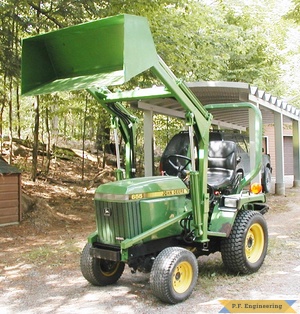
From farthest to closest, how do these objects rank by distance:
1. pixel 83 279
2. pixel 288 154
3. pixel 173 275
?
pixel 288 154 < pixel 83 279 < pixel 173 275

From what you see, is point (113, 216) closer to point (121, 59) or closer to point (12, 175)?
point (121, 59)

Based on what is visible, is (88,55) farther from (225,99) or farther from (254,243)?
(225,99)

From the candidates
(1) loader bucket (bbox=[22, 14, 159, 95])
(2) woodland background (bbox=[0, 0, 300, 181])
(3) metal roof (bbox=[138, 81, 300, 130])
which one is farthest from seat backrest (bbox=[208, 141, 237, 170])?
(3) metal roof (bbox=[138, 81, 300, 130])

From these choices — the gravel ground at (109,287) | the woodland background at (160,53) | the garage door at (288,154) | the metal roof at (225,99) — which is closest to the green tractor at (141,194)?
the gravel ground at (109,287)

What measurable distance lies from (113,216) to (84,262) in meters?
0.76

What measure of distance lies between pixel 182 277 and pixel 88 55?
2.49 metres

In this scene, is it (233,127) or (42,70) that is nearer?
(42,70)

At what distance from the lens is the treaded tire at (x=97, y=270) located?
448cm

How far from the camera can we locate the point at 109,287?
4.59 metres

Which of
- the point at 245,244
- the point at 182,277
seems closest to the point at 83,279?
the point at 182,277

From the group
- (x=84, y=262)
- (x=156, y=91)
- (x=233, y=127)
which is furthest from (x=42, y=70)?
(x=233, y=127)

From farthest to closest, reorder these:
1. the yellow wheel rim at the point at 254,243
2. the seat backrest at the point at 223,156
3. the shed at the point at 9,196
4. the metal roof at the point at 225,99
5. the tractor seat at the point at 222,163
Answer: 1. the metal roof at the point at 225,99
2. the shed at the point at 9,196
3. the seat backrest at the point at 223,156
4. the tractor seat at the point at 222,163
5. the yellow wheel rim at the point at 254,243

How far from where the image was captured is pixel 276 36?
1833cm

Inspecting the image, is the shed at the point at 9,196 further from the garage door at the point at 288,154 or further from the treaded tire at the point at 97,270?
the garage door at the point at 288,154
